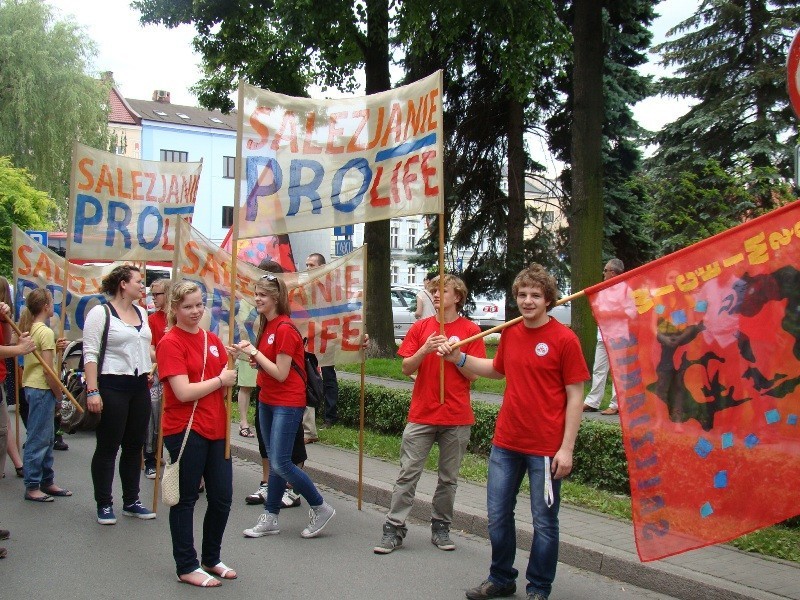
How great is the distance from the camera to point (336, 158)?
264 inches

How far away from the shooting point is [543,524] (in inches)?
193

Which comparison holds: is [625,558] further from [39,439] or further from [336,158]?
[39,439]

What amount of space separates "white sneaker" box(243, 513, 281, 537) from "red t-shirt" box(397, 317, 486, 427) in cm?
134

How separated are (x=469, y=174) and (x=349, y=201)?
48.5 ft

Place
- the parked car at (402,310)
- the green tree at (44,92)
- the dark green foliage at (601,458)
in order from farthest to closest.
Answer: the green tree at (44,92)
the parked car at (402,310)
the dark green foliage at (601,458)

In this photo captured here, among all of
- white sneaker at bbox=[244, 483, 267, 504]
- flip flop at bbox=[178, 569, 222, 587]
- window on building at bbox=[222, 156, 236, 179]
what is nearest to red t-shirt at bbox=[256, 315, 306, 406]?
flip flop at bbox=[178, 569, 222, 587]

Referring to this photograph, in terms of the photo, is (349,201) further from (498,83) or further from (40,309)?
(498,83)

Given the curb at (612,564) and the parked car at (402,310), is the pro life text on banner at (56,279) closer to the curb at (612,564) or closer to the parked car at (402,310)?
the curb at (612,564)

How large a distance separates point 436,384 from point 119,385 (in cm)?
244

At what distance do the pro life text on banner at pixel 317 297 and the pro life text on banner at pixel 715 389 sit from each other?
142 inches

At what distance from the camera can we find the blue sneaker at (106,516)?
22.7ft

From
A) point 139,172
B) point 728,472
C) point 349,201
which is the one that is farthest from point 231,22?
point 728,472

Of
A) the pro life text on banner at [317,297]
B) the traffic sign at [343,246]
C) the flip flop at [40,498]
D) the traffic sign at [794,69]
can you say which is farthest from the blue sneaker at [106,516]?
the traffic sign at [343,246]

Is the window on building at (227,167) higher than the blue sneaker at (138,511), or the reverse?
the window on building at (227,167)
